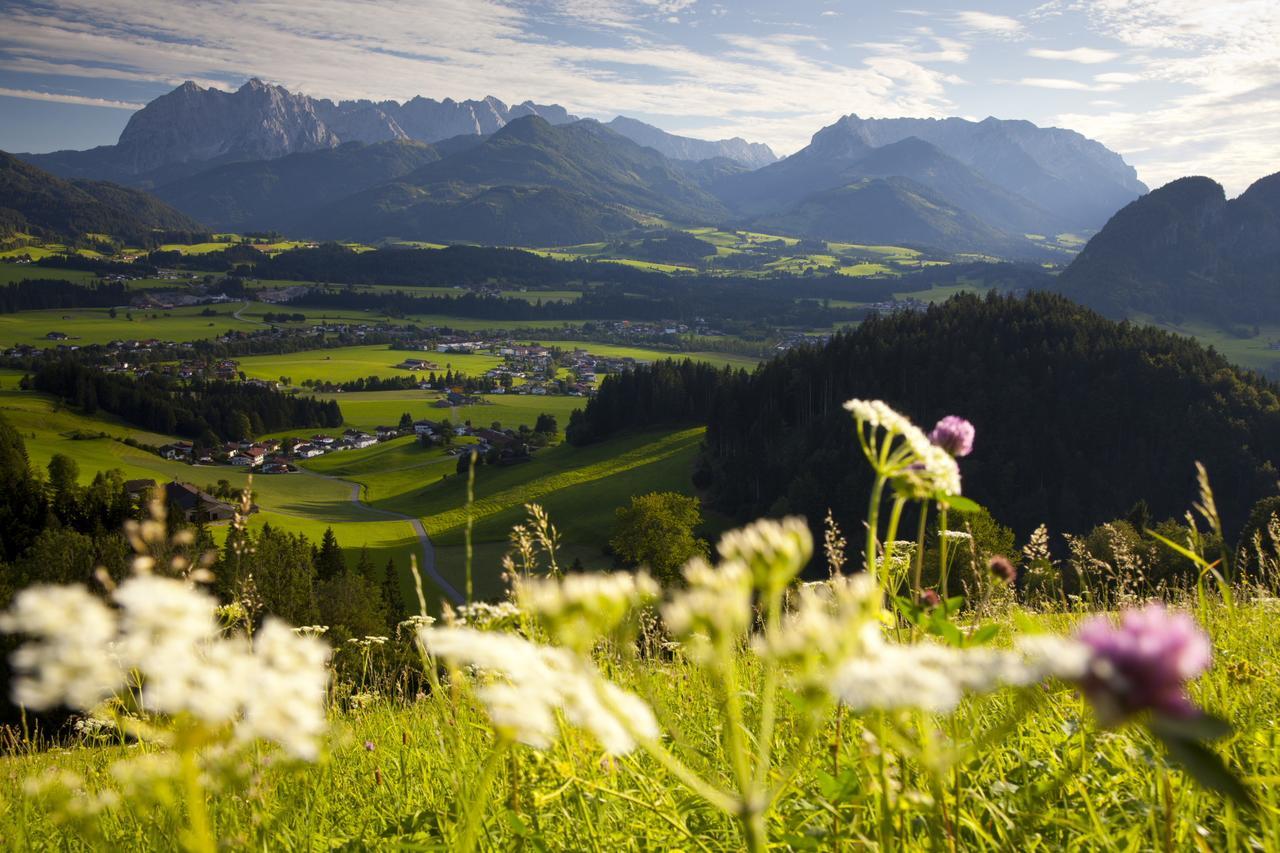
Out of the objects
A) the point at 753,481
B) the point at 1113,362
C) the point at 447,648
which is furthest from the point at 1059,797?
the point at 1113,362

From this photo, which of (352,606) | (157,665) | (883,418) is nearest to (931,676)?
(157,665)

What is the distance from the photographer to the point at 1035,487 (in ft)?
347

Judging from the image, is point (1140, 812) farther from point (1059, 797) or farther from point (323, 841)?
point (323, 841)

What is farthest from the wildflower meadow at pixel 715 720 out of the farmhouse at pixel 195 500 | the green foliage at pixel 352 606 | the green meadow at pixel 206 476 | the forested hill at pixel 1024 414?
the farmhouse at pixel 195 500

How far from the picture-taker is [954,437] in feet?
10.7

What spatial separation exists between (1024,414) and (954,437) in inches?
4822

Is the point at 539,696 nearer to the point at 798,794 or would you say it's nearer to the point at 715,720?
the point at 798,794

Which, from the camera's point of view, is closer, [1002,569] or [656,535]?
[1002,569]

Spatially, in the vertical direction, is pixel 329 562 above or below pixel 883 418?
below

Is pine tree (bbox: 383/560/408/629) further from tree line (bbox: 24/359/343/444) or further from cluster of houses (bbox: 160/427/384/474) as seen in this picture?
tree line (bbox: 24/359/343/444)

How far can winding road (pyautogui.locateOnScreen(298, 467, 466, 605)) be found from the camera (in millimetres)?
67144

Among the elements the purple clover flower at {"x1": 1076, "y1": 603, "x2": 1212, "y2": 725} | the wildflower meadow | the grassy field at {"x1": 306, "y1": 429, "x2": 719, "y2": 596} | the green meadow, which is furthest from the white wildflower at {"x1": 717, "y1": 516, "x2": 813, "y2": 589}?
the green meadow

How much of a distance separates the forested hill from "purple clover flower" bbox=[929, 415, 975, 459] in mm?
93294

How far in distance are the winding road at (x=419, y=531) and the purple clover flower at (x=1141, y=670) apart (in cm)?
5747
